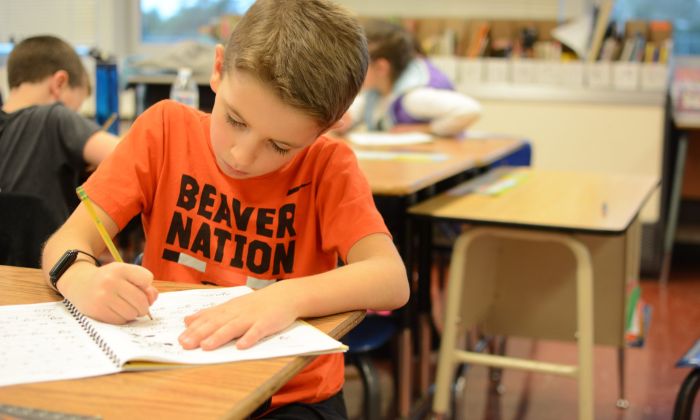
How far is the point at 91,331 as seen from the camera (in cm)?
86

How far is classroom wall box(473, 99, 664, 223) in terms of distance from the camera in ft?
14.1

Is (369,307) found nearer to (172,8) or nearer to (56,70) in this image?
(56,70)

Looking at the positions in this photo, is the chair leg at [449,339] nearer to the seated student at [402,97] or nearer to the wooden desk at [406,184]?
the wooden desk at [406,184]

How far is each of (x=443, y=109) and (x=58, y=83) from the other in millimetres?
1425

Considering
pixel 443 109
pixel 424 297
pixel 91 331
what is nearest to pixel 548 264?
pixel 424 297

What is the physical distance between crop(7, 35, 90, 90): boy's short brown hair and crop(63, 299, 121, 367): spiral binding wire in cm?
128

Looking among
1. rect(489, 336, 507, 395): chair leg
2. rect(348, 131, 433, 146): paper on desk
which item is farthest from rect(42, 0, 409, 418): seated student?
rect(489, 336, 507, 395): chair leg

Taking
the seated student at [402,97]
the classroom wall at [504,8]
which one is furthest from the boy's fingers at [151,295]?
the classroom wall at [504,8]

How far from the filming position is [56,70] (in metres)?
2.11

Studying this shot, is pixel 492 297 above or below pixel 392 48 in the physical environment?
below

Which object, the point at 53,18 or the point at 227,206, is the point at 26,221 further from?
the point at 53,18

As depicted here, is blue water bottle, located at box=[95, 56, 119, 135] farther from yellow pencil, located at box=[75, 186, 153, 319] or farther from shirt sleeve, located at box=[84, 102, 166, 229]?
yellow pencil, located at box=[75, 186, 153, 319]

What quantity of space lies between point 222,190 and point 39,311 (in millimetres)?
366

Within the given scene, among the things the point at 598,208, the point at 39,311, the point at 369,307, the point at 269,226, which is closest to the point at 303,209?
the point at 269,226
